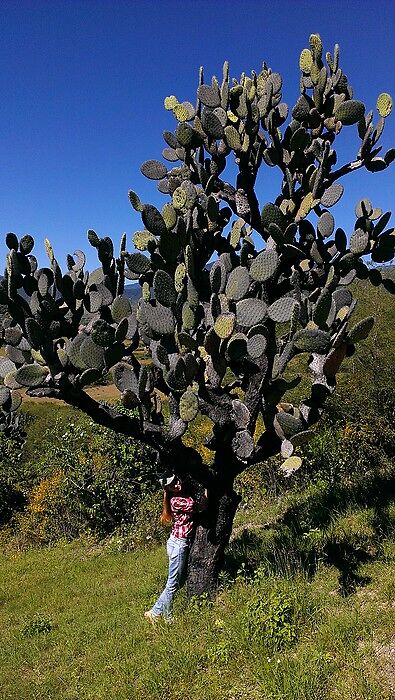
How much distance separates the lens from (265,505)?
762 centimetres

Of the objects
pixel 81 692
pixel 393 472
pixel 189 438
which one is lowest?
pixel 393 472

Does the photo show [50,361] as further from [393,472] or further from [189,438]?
[189,438]

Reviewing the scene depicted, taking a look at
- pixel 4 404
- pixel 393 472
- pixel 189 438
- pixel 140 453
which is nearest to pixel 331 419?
pixel 393 472

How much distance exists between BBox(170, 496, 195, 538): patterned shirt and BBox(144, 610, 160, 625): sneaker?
0.59 metres

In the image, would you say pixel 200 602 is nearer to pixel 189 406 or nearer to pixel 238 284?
pixel 189 406

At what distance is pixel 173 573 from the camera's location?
3986 mm

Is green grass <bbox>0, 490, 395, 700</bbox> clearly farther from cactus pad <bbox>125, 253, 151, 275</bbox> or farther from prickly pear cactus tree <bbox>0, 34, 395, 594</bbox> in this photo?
cactus pad <bbox>125, 253, 151, 275</bbox>

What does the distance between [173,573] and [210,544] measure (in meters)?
Result: 0.35

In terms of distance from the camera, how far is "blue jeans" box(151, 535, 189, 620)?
3.97 meters

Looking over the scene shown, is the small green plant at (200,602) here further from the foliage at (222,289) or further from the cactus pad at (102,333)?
the cactus pad at (102,333)

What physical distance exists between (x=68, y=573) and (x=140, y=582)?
236 centimetres

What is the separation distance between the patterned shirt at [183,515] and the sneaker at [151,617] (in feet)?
1.95

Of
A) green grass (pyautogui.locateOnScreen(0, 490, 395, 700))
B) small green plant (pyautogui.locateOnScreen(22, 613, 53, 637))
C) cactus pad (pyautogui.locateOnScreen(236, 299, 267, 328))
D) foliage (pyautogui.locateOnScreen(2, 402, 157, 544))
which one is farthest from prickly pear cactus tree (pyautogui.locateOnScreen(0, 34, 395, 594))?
foliage (pyautogui.locateOnScreen(2, 402, 157, 544))

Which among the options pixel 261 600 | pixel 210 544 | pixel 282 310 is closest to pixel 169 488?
pixel 210 544
